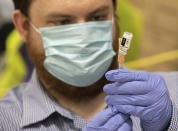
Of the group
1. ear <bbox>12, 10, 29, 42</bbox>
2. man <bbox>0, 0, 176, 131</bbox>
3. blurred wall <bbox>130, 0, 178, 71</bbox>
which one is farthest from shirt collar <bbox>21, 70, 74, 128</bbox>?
blurred wall <bbox>130, 0, 178, 71</bbox>

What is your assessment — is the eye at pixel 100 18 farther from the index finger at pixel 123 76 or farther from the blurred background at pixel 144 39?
the blurred background at pixel 144 39

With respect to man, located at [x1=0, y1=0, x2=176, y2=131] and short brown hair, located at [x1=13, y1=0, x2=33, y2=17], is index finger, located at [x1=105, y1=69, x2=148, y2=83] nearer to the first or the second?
man, located at [x1=0, y1=0, x2=176, y2=131]

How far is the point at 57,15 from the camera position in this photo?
47.1 inches

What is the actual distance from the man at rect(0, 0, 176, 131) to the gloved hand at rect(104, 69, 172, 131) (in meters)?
0.09

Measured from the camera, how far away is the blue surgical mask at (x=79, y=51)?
46.9 inches

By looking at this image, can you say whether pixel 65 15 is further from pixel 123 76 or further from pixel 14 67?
pixel 14 67

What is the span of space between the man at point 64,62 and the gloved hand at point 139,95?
9 centimetres

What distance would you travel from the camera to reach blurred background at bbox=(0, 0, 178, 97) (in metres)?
2.25

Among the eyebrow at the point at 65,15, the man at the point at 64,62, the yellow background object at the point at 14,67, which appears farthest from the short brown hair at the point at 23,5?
the yellow background object at the point at 14,67

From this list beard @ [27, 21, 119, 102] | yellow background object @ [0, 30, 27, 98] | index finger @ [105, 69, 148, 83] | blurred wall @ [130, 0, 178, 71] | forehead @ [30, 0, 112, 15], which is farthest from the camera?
blurred wall @ [130, 0, 178, 71]

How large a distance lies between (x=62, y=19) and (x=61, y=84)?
31 cm

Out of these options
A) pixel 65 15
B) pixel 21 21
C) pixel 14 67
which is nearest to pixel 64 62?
pixel 65 15

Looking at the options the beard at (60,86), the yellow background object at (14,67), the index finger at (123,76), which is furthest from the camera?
the yellow background object at (14,67)

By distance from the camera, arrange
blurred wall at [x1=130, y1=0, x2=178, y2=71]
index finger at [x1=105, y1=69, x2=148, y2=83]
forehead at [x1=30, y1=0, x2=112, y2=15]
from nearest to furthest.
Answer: index finger at [x1=105, y1=69, x2=148, y2=83] < forehead at [x1=30, y1=0, x2=112, y2=15] < blurred wall at [x1=130, y1=0, x2=178, y2=71]
